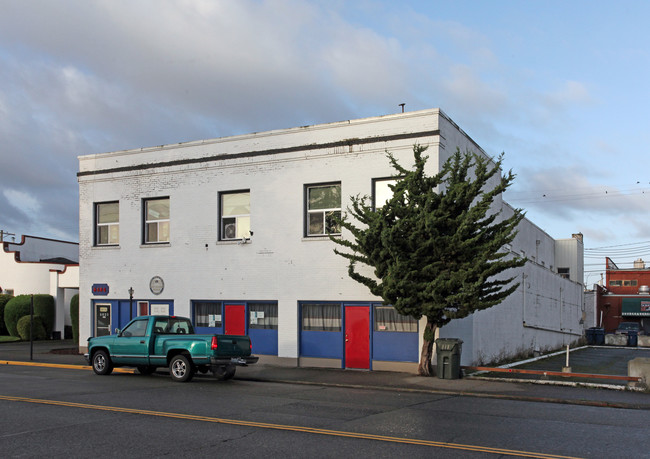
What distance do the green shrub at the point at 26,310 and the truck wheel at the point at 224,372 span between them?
71.6 ft

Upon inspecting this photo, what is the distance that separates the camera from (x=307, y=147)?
828 inches

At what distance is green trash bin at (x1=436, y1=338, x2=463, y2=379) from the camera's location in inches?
661

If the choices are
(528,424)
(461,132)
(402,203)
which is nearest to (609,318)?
(461,132)

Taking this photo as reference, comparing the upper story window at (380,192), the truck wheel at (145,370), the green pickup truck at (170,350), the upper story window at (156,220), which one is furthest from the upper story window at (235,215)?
the truck wheel at (145,370)

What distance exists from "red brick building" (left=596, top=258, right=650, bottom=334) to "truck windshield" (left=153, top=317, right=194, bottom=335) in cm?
4888

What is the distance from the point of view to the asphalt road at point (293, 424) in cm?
850

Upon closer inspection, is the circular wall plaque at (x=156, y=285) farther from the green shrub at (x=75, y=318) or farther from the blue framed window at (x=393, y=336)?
the blue framed window at (x=393, y=336)

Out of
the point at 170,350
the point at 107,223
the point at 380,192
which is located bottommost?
the point at 170,350

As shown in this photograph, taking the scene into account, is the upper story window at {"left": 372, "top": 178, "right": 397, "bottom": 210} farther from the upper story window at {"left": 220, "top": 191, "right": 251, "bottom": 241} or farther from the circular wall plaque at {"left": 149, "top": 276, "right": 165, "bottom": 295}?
the circular wall plaque at {"left": 149, "top": 276, "right": 165, "bottom": 295}

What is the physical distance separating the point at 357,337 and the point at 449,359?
12.5ft

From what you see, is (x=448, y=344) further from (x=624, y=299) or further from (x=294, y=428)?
(x=624, y=299)

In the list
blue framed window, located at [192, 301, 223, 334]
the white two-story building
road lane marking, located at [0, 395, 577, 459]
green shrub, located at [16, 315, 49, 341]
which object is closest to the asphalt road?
road lane marking, located at [0, 395, 577, 459]

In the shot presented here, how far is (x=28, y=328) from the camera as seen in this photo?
3394 cm

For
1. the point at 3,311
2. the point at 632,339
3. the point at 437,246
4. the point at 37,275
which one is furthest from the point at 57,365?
the point at 632,339
